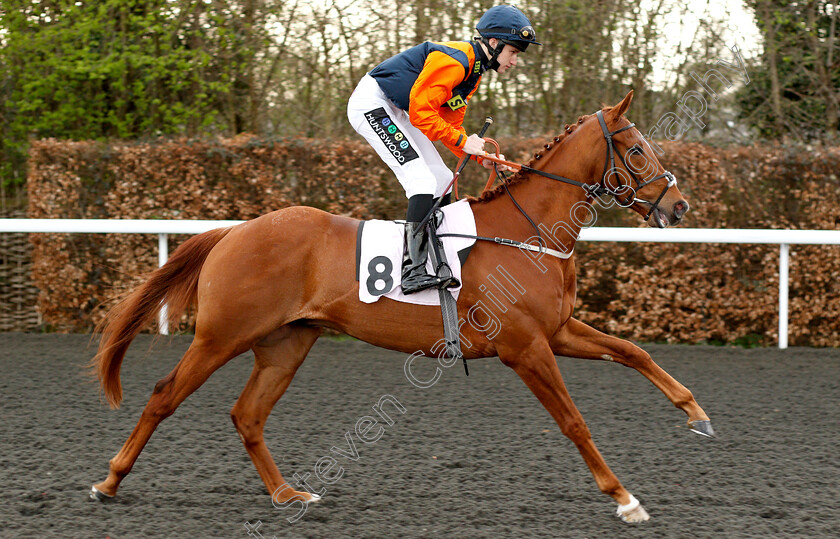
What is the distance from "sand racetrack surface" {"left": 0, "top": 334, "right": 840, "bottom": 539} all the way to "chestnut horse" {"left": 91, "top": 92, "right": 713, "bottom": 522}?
0.28 metres

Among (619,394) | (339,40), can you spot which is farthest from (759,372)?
(339,40)

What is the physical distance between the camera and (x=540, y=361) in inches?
136

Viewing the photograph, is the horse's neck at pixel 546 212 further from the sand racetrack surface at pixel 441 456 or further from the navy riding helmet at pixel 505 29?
→ the sand racetrack surface at pixel 441 456

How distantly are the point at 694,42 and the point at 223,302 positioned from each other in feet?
24.0

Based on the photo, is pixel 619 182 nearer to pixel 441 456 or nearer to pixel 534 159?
pixel 534 159

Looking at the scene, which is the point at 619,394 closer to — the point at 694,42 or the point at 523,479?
the point at 523,479

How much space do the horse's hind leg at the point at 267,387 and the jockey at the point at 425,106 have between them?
656 mm

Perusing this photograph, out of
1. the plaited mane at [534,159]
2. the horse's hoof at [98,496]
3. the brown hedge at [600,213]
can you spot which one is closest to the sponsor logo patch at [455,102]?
the plaited mane at [534,159]

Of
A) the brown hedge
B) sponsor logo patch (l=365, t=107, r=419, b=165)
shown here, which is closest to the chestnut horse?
sponsor logo patch (l=365, t=107, r=419, b=165)

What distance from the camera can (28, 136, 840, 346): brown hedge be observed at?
23.2 feet

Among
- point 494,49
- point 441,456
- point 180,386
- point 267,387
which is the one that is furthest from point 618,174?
point 180,386

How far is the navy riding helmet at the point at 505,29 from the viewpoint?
3680mm

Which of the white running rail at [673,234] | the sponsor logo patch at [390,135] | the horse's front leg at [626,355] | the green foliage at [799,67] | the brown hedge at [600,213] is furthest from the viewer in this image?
the green foliage at [799,67]

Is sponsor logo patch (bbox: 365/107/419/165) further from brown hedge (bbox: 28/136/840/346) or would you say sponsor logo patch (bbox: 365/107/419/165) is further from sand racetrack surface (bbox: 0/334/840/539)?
brown hedge (bbox: 28/136/840/346)
